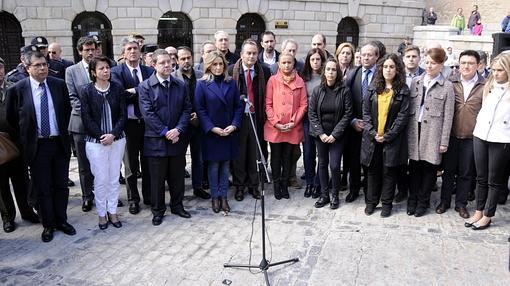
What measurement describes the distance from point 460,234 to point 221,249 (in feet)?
9.07

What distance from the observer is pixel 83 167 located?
5.67 metres

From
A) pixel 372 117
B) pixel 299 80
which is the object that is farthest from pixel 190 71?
pixel 372 117

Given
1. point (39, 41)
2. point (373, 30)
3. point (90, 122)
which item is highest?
point (373, 30)

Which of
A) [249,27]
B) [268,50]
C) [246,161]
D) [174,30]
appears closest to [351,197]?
[246,161]

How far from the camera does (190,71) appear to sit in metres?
5.90

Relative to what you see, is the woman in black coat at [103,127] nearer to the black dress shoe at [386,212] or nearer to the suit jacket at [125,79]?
the suit jacket at [125,79]

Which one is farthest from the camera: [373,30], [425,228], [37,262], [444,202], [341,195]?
[373,30]

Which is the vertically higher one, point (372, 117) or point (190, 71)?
point (190, 71)

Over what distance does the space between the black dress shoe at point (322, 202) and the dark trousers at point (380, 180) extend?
1.78ft

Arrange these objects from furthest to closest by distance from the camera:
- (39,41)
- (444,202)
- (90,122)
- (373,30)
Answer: (373,30) → (39,41) → (444,202) → (90,122)

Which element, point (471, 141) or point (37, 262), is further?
point (471, 141)

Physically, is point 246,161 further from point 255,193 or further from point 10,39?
point 10,39

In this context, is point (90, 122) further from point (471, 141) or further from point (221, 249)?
point (471, 141)

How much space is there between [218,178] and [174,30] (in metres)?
11.3
